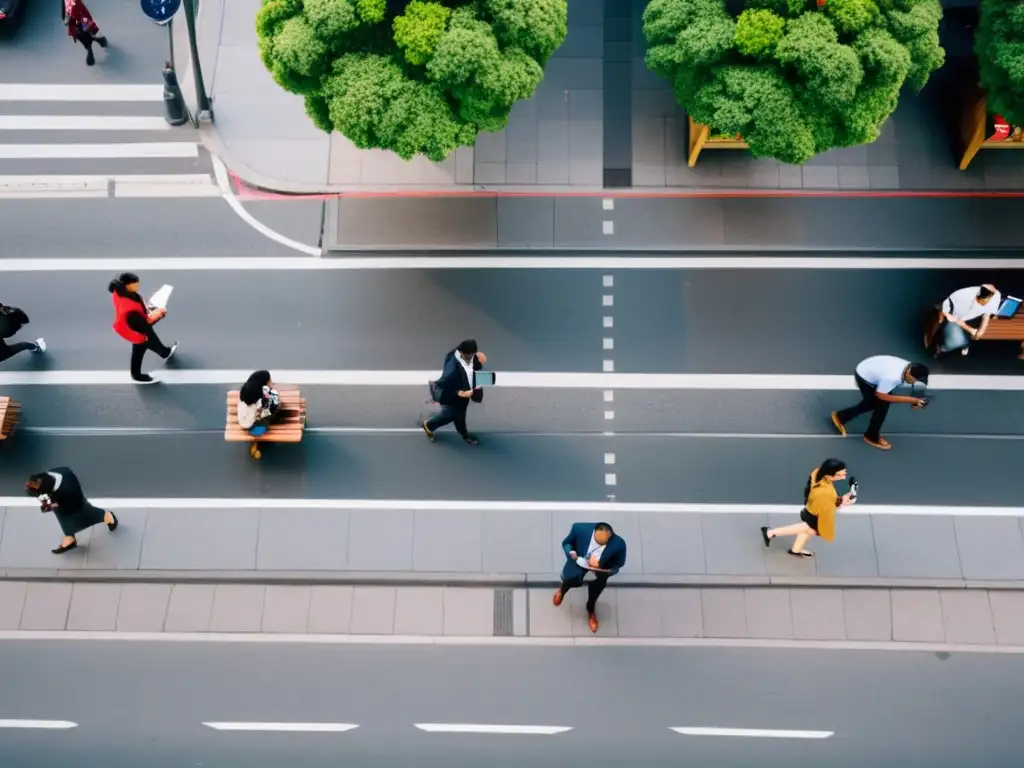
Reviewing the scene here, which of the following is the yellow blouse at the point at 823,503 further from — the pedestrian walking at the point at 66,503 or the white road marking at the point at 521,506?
the pedestrian walking at the point at 66,503

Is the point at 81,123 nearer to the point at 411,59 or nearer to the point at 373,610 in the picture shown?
the point at 411,59

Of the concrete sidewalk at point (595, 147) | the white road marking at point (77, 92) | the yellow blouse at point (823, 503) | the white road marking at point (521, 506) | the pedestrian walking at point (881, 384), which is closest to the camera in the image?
the yellow blouse at point (823, 503)

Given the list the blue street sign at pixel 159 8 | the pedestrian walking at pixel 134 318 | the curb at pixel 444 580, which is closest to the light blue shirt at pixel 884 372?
the curb at pixel 444 580

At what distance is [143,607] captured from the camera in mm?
12094

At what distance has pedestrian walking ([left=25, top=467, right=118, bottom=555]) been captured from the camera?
35.0ft

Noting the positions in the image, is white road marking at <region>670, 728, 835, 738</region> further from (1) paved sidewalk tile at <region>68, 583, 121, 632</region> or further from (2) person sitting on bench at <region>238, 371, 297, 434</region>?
(1) paved sidewalk tile at <region>68, 583, 121, 632</region>

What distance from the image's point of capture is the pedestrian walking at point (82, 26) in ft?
49.4

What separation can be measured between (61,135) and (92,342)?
4.14 metres

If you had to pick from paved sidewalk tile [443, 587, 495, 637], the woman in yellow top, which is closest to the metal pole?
→ paved sidewalk tile [443, 587, 495, 637]

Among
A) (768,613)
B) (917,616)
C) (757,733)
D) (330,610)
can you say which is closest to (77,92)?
(330,610)

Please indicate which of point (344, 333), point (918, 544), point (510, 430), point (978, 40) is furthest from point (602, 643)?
point (978, 40)

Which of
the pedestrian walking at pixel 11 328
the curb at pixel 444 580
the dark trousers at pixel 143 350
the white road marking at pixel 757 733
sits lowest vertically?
the white road marking at pixel 757 733

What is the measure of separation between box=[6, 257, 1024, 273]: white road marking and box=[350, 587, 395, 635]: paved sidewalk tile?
5.12 m

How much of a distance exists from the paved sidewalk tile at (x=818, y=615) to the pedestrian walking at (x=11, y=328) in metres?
11.7
